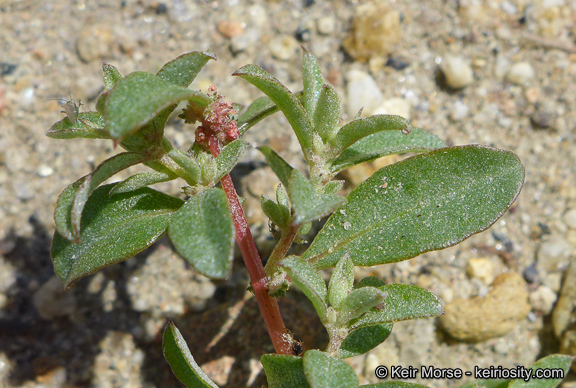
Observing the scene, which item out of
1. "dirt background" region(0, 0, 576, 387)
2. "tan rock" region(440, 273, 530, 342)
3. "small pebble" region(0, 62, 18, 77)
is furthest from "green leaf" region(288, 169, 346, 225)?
"small pebble" region(0, 62, 18, 77)

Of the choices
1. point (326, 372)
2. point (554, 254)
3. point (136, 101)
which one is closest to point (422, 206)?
point (326, 372)

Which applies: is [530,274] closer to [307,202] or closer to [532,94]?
[532,94]

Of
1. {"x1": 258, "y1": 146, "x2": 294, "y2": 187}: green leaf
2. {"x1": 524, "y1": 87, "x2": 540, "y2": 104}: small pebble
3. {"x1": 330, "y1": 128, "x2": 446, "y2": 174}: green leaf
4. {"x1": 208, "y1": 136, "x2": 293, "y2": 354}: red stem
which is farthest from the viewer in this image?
{"x1": 524, "y1": 87, "x2": 540, "y2": 104}: small pebble

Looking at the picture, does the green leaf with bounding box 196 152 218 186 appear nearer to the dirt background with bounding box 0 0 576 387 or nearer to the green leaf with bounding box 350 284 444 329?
the green leaf with bounding box 350 284 444 329

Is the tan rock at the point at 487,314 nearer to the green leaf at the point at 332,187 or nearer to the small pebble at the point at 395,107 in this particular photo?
the small pebble at the point at 395,107

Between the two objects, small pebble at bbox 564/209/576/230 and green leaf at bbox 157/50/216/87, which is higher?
green leaf at bbox 157/50/216/87
